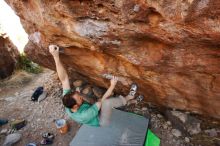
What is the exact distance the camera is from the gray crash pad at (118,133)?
4.83m

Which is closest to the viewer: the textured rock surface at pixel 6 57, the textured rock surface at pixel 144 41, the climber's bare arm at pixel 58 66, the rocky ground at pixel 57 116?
the textured rock surface at pixel 144 41

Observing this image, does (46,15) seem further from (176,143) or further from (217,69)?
(176,143)

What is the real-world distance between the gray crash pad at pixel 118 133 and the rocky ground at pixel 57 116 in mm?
187

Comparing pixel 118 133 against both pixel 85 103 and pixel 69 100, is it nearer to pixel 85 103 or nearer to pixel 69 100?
pixel 85 103

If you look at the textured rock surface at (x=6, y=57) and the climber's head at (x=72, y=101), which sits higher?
the textured rock surface at (x=6, y=57)

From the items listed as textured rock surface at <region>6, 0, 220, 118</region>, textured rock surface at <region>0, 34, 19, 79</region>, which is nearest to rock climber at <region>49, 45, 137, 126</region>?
textured rock surface at <region>6, 0, 220, 118</region>

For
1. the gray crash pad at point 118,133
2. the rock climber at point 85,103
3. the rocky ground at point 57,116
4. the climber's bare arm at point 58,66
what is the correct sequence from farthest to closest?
the gray crash pad at point 118,133 < the rocky ground at point 57,116 < the climber's bare arm at point 58,66 < the rock climber at point 85,103

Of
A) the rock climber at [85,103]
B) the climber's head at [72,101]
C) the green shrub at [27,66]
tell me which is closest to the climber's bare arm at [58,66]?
the rock climber at [85,103]

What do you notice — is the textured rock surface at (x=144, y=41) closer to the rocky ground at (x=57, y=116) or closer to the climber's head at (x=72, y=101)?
the rocky ground at (x=57, y=116)

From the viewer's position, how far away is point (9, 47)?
27.9 feet

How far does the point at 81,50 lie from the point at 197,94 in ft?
6.00

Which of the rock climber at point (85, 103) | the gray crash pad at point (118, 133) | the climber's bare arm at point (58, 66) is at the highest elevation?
the climber's bare arm at point (58, 66)

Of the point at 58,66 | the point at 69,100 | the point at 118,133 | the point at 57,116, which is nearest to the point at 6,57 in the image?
the point at 57,116

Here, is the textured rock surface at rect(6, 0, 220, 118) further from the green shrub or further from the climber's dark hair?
the green shrub
